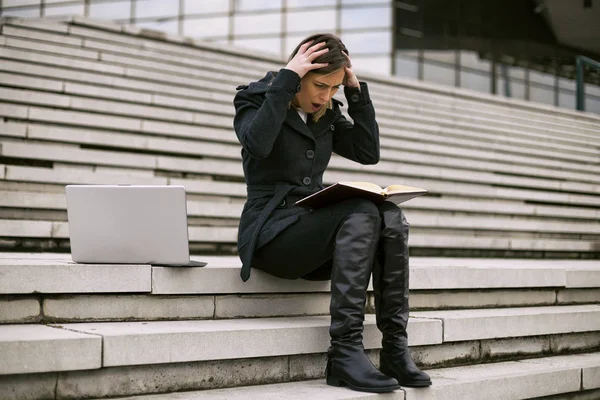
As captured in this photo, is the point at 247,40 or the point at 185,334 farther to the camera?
the point at 247,40

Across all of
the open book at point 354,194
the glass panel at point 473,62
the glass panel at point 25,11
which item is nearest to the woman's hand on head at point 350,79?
the open book at point 354,194

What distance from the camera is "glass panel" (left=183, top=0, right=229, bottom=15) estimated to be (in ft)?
63.5

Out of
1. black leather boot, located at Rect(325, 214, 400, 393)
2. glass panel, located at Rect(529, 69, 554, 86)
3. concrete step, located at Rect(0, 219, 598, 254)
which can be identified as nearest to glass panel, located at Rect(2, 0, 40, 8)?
glass panel, located at Rect(529, 69, 554, 86)

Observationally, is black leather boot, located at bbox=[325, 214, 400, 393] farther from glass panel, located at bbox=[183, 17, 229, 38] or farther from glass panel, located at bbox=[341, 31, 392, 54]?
glass panel, located at bbox=[183, 17, 229, 38]

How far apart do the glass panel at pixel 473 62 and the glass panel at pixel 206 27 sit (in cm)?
651

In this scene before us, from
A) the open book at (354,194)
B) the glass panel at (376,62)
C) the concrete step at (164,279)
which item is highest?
the glass panel at (376,62)

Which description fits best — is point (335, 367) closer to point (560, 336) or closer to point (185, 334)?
point (185, 334)

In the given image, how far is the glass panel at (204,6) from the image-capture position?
19359 millimetres

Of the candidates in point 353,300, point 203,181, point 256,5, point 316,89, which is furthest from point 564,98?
point 353,300

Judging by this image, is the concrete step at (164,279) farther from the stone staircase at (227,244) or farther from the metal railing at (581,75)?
the metal railing at (581,75)

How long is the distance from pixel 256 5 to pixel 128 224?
1746cm

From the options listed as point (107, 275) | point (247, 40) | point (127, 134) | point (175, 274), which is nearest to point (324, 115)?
point (175, 274)

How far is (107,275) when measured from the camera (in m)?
2.52

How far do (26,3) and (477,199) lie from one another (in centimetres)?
1710
